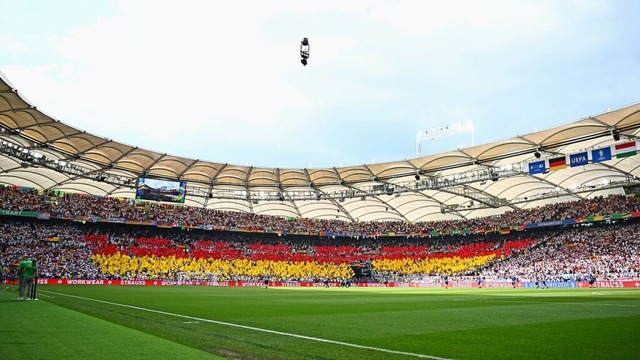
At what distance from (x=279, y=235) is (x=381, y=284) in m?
19.2

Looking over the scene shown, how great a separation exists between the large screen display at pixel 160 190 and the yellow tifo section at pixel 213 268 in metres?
8.13

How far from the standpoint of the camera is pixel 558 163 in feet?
121

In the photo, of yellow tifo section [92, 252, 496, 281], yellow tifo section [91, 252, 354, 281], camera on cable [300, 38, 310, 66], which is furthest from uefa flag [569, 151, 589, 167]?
yellow tifo section [91, 252, 354, 281]

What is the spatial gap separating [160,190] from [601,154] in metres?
49.9

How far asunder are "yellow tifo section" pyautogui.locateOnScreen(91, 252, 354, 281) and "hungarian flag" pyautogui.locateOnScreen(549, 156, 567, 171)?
34802 mm

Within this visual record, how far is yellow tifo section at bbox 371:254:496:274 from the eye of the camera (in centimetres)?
6462

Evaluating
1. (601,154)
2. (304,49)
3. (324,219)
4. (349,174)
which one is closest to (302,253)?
(324,219)

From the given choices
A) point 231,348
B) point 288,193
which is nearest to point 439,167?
point 288,193

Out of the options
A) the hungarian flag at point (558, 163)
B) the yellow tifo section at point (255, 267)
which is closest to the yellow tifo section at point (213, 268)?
the yellow tifo section at point (255, 267)

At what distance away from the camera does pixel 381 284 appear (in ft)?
202

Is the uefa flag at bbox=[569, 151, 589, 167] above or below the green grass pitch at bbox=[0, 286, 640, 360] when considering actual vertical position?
above

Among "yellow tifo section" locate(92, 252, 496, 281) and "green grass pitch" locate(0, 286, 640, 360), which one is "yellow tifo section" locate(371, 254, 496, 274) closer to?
"yellow tifo section" locate(92, 252, 496, 281)

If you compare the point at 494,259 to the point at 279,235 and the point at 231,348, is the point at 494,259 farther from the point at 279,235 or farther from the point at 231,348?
the point at 231,348

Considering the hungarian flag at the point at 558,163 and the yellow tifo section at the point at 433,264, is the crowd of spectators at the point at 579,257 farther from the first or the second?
the hungarian flag at the point at 558,163
